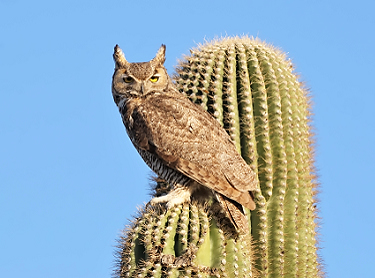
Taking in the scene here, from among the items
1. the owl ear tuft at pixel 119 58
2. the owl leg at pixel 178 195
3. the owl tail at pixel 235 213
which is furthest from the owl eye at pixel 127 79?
the owl tail at pixel 235 213

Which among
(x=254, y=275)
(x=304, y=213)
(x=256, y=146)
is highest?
(x=256, y=146)

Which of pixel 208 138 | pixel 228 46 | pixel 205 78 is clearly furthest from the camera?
pixel 228 46

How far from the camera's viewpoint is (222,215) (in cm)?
547

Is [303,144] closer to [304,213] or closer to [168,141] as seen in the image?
[304,213]

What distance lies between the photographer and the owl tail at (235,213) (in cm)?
536

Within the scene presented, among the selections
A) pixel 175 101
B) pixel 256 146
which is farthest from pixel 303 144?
pixel 175 101

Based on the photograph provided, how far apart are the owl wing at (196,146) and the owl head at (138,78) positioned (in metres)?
0.33

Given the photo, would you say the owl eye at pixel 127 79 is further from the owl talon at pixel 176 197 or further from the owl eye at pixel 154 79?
the owl talon at pixel 176 197

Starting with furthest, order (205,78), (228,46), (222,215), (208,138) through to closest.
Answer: (228,46), (205,78), (208,138), (222,215)

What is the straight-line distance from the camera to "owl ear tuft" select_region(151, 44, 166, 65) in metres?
6.75

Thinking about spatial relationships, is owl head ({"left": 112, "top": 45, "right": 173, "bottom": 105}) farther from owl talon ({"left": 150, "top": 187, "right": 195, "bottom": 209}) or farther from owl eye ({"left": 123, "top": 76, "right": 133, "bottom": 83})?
owl talon ({"left": 150, "top": 187, "right": 195, "bottom": 209})

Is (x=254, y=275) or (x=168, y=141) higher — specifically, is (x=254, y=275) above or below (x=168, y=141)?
below

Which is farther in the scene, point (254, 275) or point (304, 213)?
point (304, 213)

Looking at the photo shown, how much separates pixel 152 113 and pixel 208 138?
2.05ft
